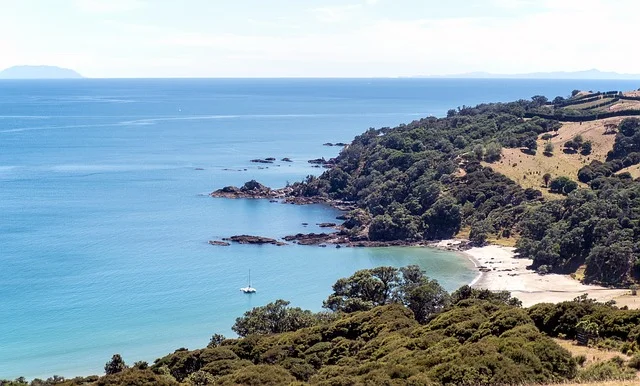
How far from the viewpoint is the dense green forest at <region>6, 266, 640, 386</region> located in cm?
2502

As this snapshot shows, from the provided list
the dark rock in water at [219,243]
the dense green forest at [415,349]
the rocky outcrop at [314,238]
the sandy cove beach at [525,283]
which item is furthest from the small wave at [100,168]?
the dense green forest at [415,349]

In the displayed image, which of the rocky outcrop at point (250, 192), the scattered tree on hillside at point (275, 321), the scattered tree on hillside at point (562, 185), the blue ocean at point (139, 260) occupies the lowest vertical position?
the blue ocean at point (139, 260)

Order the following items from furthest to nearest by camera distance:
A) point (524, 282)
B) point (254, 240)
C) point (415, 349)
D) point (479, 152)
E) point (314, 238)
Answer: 1. point (479, 152)
2. point (314, 238)
3. point (254, 240)
4. point (524, 282)
5. point (415, 349)

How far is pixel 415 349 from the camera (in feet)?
102

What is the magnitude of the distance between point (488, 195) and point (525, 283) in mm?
27682

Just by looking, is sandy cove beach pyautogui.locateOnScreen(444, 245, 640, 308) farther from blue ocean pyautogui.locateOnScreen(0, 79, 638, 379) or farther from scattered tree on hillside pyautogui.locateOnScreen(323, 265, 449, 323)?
scattered tree on hillside pyautogui.locateOnScreen(323, 265, 449, 323)

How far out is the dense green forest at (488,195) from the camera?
232 ft

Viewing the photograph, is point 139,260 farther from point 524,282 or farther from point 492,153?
point 492,153

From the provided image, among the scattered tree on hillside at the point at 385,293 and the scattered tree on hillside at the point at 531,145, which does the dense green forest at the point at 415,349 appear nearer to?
the scattered tree on hillside at the point at 385,293

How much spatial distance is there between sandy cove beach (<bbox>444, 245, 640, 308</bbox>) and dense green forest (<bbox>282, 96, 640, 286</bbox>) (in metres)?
1.94

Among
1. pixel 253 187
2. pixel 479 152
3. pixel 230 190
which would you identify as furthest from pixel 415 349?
pixel 230 190

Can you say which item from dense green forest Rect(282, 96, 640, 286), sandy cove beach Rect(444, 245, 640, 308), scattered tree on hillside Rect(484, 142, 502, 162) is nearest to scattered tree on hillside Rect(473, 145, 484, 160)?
dense green forest Rect(282, 96, 640, 286)

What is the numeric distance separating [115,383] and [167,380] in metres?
2.48

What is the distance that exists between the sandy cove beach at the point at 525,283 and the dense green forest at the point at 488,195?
1.94 metres
